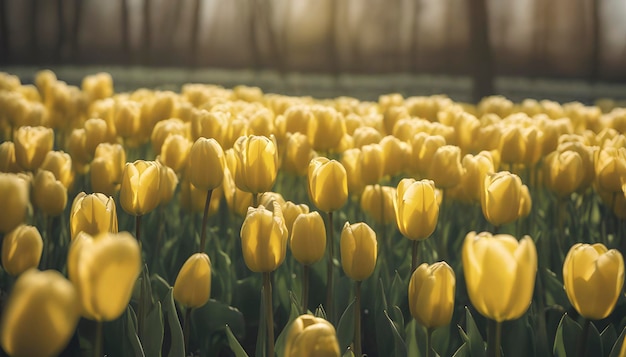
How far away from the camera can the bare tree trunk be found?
10.5 metres

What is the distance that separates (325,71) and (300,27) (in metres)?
2.43

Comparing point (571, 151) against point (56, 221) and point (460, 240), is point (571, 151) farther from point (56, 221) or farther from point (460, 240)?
point (56, 221)

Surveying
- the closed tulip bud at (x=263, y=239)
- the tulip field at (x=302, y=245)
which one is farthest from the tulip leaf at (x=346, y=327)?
the closed tulip bud at (x=263, y=239)

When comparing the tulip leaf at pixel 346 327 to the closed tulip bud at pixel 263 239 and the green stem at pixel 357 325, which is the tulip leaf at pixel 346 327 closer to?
the green stem at pixel 357 325

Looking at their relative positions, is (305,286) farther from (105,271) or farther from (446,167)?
(446,167)

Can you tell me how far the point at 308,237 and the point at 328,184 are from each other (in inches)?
11.9

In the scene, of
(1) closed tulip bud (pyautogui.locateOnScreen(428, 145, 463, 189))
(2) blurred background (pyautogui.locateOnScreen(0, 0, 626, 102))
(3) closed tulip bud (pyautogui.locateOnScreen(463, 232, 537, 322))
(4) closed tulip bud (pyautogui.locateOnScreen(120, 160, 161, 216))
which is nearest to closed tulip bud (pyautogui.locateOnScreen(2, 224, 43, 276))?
(4) closed tulip bud (pyautogui.locateOnScreen(120, 160, 161, 216))

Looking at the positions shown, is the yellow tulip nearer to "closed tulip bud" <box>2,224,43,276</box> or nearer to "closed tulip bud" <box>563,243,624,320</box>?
"closed tulip bud" <box>2,224,43,276</box>

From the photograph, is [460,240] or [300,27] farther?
[300,27]

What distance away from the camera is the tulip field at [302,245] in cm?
114

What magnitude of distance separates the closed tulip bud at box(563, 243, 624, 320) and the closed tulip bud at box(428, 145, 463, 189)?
105 centimetres

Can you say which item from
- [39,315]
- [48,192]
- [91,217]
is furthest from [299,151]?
[39,315]

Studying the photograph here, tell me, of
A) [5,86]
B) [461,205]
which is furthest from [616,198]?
[5,86]

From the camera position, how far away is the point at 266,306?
1619 millimetres
